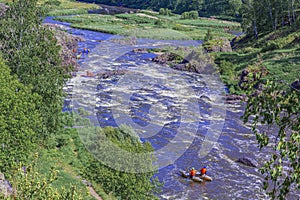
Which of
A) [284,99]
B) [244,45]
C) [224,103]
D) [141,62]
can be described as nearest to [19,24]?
[284,99]

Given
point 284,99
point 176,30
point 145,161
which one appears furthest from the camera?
point 176,30

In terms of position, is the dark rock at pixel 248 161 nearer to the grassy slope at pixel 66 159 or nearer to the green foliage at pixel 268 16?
the grassy slope at pixel 66 159

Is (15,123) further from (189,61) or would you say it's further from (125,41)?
(125,41)

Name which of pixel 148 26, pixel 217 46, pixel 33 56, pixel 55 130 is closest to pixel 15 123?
pixel 33 56

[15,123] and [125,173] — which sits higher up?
[15,123]

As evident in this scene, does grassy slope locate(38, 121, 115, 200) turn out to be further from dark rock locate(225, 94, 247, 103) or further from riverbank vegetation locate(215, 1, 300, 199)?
dark rock locate(225, 94, 247, 103)

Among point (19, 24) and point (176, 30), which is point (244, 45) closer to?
point (176, 30)
